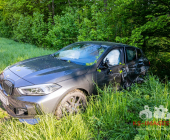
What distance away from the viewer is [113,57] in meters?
3.61

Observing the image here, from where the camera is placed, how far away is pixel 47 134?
190 centimetres

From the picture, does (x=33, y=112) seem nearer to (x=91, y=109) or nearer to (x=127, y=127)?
(x=91, y=109)

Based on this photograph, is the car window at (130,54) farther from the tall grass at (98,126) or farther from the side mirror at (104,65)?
the tall grass at (98,126)

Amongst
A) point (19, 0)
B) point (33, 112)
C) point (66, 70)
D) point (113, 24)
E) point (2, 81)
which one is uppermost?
point (19, 0)

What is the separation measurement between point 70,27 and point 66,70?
838 cm

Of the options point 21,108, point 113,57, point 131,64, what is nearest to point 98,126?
point 21,108

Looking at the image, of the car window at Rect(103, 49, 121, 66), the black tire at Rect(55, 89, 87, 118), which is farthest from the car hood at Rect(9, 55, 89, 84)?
the car window at Rect(103, 49, 121, 66)

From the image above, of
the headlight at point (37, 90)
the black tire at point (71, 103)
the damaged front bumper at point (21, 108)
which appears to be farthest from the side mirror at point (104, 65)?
the damaged front bumper at point (21, 108)

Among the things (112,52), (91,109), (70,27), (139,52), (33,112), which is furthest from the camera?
(70,27)

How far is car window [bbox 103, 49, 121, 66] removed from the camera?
3.48 m

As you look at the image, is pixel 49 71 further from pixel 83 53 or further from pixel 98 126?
pixel 98 126

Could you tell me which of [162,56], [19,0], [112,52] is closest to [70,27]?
[162,56]

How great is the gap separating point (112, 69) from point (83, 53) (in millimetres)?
841

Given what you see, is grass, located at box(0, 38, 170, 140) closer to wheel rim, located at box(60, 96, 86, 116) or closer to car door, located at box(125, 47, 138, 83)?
wheel rim, located at box(60, 96, 86, 116)
